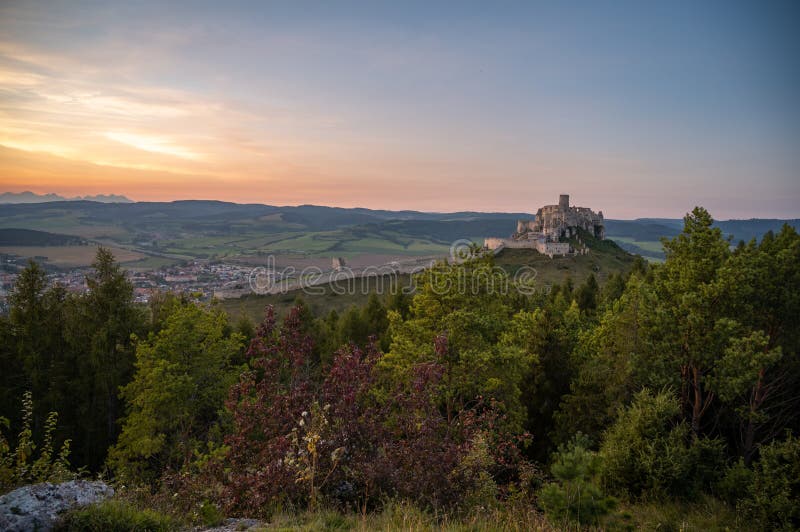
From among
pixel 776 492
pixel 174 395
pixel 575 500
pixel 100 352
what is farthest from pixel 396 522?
pixel 100 352

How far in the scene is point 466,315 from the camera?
16344mm

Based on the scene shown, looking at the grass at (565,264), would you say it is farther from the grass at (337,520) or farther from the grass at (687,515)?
the grass at (337,520)

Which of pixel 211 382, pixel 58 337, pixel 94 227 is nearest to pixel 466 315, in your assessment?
pixel 211 382

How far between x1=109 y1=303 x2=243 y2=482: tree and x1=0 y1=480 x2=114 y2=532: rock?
9.68 meters

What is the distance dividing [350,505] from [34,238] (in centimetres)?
13817

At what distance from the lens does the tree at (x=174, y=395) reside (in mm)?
17078

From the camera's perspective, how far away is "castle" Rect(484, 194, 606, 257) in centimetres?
9644

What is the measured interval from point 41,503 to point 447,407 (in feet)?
37.8

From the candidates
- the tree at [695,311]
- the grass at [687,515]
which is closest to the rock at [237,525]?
the grass at [687,515]

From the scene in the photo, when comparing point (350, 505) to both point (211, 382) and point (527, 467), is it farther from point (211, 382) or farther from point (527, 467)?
point (211, 382)

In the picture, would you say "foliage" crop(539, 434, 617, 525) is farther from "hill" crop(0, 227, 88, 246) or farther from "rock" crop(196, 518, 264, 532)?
"hill" crop(0, 227, 88, 246)

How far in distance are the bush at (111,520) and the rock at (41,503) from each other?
20 cm

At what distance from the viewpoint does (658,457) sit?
11977 millimetres

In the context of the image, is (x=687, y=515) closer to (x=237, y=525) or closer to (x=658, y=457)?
(x=658, y=457)
